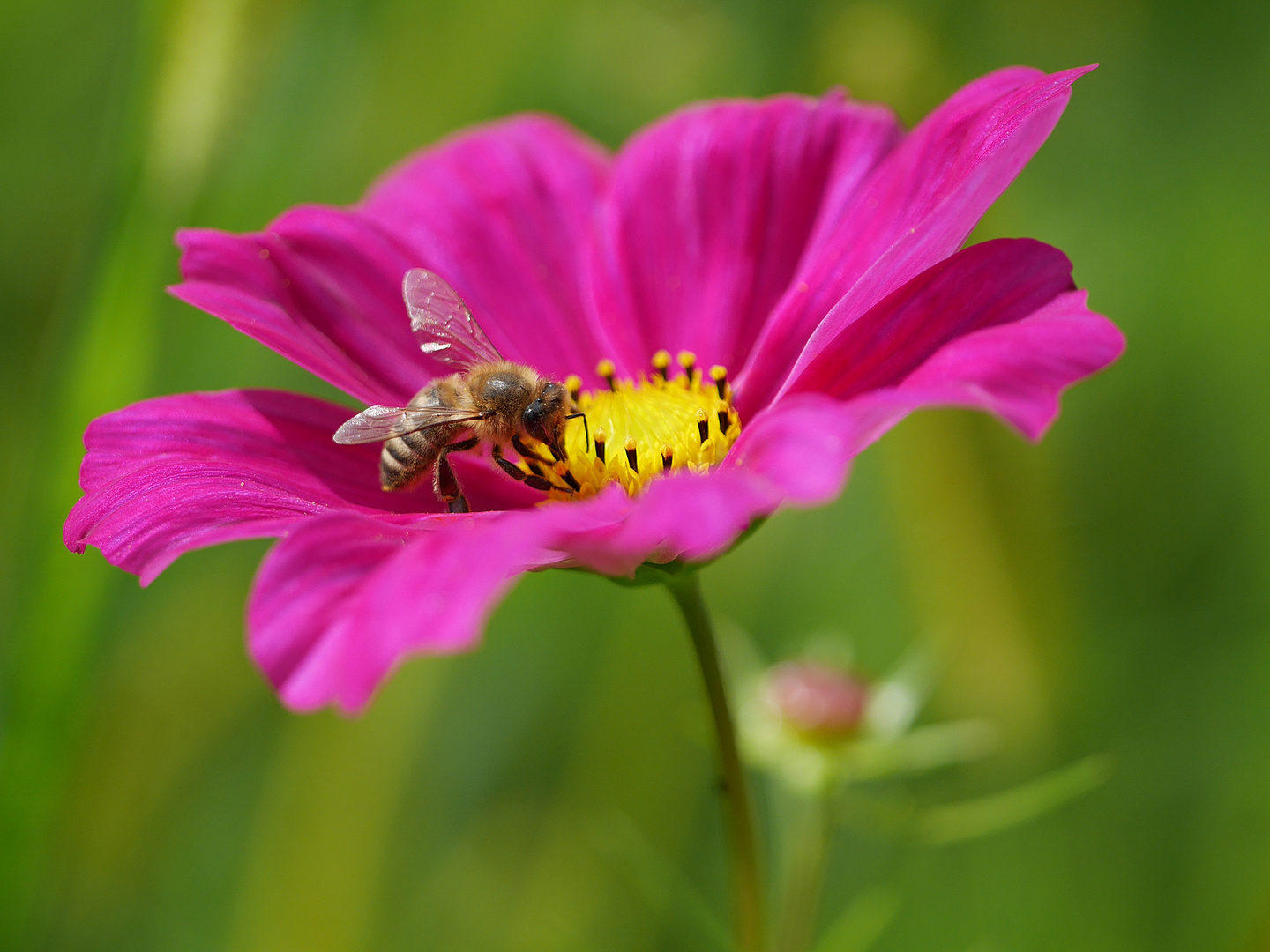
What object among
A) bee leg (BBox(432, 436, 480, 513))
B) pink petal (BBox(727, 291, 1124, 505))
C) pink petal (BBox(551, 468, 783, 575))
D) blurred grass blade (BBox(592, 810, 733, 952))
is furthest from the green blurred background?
pink petal (BBox(551, 468, 783, 575))

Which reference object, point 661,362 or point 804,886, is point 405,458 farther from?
point 804,886

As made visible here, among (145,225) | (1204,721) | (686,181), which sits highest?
(686,181)

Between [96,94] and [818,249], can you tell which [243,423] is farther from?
[96,94]

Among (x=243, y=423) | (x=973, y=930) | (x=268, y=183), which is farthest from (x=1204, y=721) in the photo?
(x=268, y=183)

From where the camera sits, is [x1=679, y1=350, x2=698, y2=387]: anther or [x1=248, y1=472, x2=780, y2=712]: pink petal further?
[x1=679, y1=350, x2=698, y2=387]: anther

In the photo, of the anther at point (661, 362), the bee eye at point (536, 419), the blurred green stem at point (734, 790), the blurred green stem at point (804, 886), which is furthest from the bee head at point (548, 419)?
the blurred green stem at point (804, 886)

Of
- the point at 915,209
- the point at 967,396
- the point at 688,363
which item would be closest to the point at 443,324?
the point at 688,363

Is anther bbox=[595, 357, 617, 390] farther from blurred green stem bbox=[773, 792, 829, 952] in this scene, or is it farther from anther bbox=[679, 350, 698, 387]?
blurred green stem bbox=[773, 792, 829, 952]
